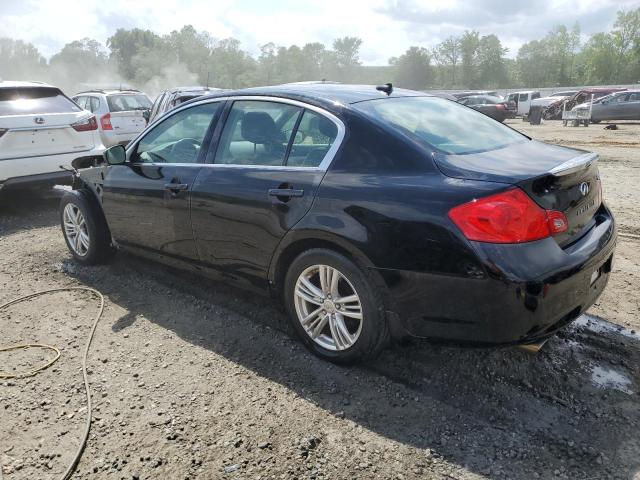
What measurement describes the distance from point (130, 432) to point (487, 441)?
5.76 ft

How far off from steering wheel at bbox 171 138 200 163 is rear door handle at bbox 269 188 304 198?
0.91 meters

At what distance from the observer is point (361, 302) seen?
2836 mm

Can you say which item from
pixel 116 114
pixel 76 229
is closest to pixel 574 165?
pixel 76 229

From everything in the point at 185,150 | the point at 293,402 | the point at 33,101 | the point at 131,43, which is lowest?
the point at 293,402

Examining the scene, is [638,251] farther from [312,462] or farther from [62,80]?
[62,80]

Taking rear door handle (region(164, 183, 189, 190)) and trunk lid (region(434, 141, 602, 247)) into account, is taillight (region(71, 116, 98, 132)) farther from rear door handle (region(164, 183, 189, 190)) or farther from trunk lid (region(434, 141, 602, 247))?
trunk lid (region(434, 141, 602, 247))

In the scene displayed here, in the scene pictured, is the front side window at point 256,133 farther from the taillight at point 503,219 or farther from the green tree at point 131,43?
the green tree at point 131,43

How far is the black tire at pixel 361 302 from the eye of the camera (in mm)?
2791

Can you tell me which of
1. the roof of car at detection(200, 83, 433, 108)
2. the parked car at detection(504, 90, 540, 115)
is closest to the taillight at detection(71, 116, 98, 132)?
the roof of car at detection(200, 83, 433, 108)

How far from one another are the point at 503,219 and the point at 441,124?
103 cm

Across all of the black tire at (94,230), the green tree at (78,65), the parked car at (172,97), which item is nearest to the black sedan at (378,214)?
the black tire at (94,230)

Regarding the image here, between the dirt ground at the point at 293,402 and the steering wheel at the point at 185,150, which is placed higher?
the steering wheel at the point at 185,150

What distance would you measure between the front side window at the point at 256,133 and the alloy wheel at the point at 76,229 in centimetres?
207

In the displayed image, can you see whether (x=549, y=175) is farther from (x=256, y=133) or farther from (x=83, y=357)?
(x=83, y=357)
